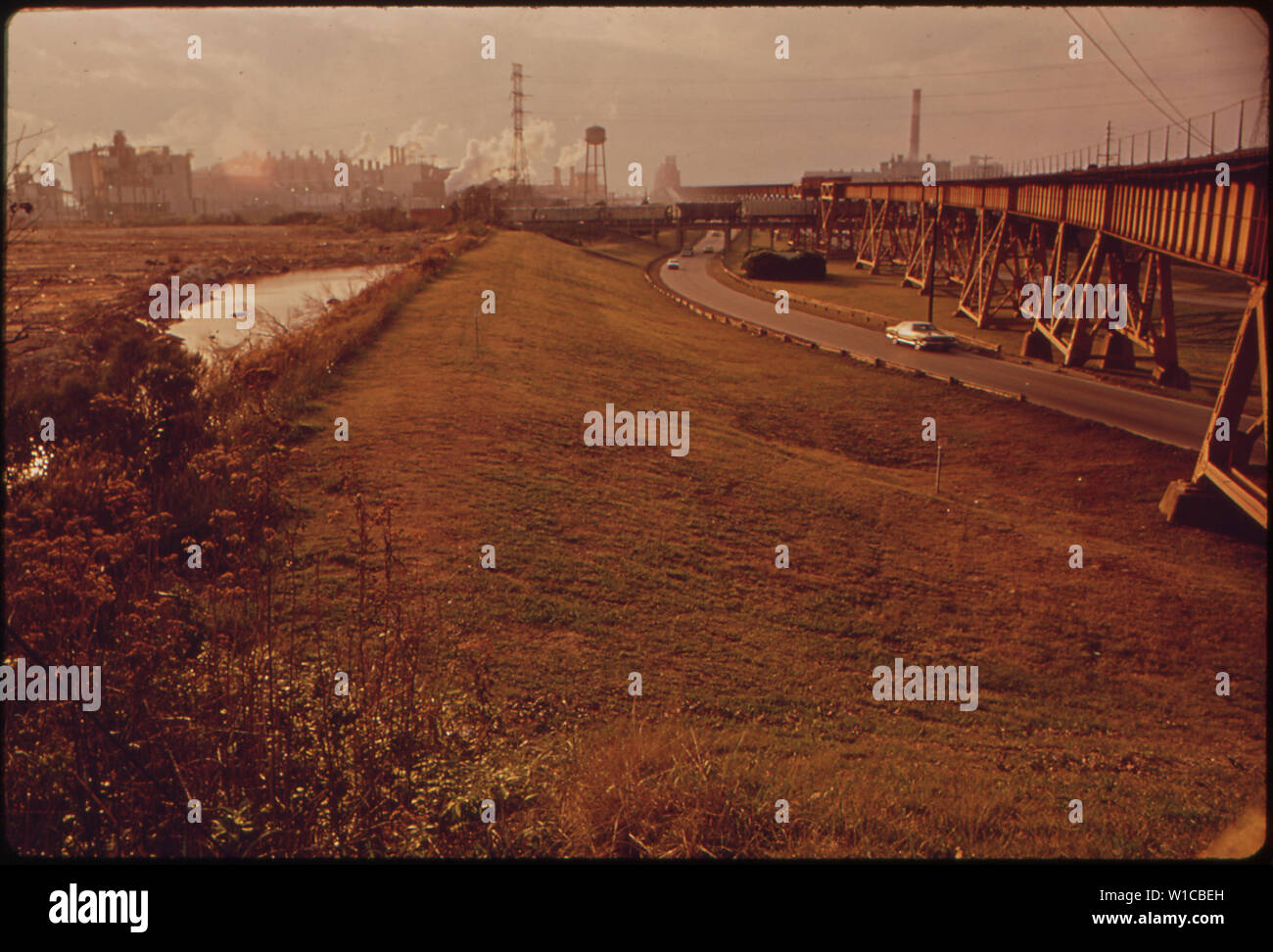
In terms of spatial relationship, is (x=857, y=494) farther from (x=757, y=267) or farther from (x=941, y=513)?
(x=757, y=267)

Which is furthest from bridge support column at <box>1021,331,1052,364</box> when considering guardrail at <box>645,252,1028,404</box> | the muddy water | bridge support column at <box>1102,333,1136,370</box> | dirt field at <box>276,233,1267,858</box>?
the muddy water

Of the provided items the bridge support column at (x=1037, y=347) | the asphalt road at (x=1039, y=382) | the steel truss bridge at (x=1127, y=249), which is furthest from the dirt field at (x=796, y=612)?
the bridge support column at (x=1037, y=347)

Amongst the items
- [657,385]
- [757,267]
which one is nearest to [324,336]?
[657,385]

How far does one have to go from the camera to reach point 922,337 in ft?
120

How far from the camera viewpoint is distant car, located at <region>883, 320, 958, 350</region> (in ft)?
120

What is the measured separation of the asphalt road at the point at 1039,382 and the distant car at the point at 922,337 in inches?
15.6

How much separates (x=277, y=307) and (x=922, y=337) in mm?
28858

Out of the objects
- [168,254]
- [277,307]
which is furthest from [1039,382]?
[168,254]

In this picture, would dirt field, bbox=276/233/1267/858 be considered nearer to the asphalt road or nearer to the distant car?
the asphalt road

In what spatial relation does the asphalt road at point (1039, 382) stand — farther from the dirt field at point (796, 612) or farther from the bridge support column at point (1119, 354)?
the dirt field at point (796, 612)

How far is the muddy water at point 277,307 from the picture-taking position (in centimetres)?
2775

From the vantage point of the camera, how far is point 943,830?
5793mm

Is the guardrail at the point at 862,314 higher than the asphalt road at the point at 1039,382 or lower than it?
higher

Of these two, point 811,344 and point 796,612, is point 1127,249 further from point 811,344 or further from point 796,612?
point 796,612
